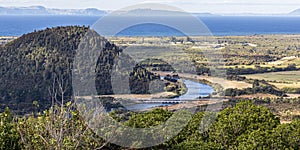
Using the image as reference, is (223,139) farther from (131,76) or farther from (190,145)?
(131,76)

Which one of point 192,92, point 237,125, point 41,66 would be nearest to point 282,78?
point 192,92

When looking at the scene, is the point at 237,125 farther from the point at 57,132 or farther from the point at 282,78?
the point at 282,78

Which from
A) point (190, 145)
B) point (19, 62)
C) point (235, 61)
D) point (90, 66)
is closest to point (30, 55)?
point (19, 62)

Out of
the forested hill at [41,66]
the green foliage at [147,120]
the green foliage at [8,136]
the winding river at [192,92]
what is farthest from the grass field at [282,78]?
the green foliage at [8,136]

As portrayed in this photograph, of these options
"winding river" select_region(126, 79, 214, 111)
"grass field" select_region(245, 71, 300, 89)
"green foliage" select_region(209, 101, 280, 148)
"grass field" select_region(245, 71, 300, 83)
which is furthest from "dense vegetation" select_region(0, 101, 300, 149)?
"grass field" select_region(245, 71, 300, 83)

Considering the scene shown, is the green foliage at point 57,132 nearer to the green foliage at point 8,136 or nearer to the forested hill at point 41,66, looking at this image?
the green foliage at point 8,136

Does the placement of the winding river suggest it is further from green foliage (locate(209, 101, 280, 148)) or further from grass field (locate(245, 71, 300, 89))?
green foliage (locate(209, 101, 280, 148))
